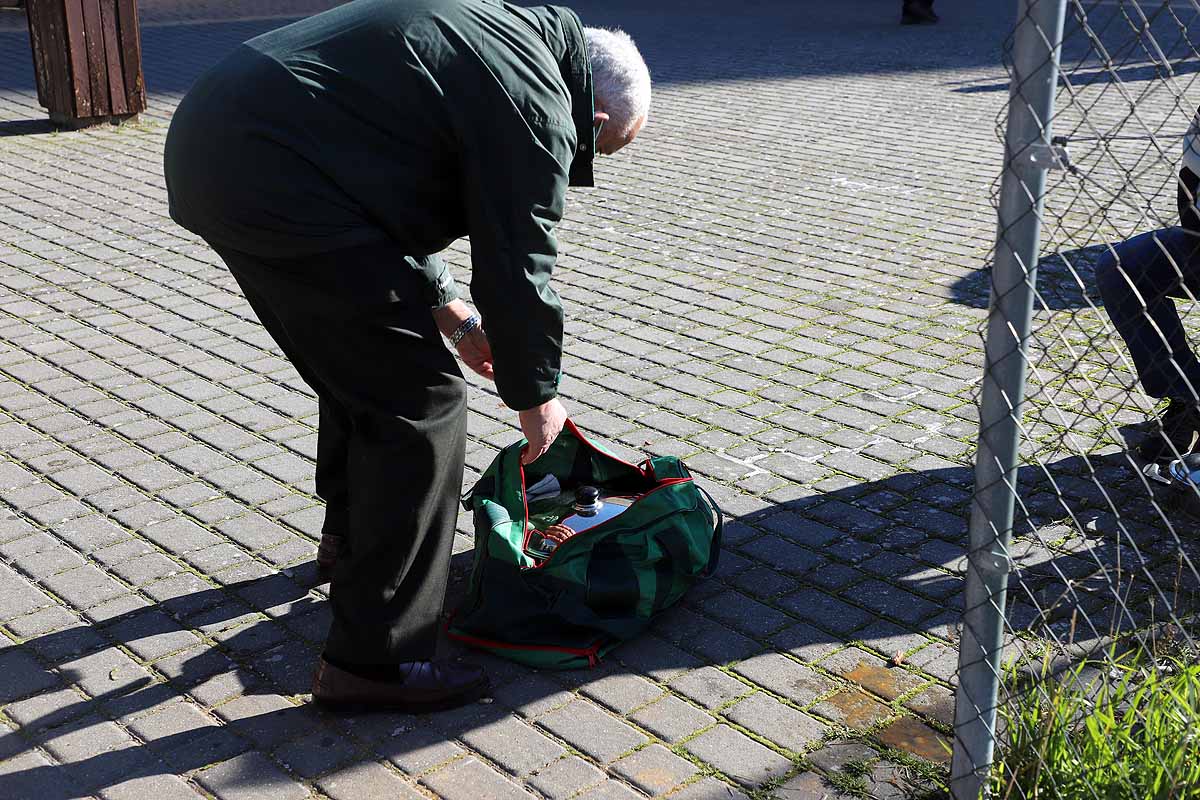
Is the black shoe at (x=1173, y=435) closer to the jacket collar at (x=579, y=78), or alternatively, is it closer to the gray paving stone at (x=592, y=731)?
the gray paving stone at (x=592, y=731)

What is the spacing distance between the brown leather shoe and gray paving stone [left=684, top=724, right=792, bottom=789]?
1.92 feet

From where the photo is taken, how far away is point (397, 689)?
3.10 m

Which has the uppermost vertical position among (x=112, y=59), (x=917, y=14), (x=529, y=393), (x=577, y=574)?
(x=529, y=393)

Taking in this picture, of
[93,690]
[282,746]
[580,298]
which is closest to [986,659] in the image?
[282,746]

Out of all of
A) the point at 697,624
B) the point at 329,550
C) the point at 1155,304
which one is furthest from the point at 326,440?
the point at 1155,304

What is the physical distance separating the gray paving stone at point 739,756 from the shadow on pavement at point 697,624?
0.25m

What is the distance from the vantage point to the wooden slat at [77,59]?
902 cm

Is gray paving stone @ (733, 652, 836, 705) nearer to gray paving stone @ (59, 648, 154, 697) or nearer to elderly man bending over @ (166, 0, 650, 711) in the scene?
elderly man bending over @ (166, 0, 650, 711)

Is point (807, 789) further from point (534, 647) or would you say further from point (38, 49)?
point (38, 49)

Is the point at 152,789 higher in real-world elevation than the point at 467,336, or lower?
lower

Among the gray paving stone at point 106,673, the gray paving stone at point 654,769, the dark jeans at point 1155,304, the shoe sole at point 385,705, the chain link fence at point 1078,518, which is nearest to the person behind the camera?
the chain link fence at point 1078,518

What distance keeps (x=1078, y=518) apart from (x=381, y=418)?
232 cm

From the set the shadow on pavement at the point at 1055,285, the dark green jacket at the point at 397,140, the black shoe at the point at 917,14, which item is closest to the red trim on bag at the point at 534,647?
the dark green jacket at the point at 397,140

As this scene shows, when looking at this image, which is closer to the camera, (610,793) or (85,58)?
(610,793)
